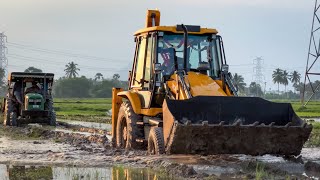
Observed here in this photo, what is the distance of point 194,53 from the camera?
44.0ft

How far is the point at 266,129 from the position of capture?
1111 cm

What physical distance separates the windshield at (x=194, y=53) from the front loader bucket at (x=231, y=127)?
177cm

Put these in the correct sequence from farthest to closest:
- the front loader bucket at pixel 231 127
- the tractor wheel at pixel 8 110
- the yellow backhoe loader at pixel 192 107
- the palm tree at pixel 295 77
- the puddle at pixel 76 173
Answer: the palm tree at pixel 295 77 < the tractor wheel at pixel 8 110 < the yellow backhoe loader at pixel 192 107 < the front loader bucket at pixel 231 127 < the puddle at pixel 76 173

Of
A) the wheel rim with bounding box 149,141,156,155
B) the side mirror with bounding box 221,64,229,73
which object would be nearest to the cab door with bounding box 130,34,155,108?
the wheel rim with bounding box 149,141,156,155

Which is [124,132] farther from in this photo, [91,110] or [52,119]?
[91,110]

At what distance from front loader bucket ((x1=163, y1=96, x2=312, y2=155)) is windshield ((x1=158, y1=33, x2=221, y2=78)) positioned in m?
1.77

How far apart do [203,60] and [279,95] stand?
181589mm

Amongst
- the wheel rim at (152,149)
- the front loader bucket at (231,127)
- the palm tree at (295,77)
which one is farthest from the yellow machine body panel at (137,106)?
the palm tree at (295,77)

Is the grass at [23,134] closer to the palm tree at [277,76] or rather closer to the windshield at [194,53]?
the windshield at [194,53]

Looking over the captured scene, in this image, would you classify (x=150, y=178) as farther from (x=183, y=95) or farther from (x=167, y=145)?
(x=183, y=95)

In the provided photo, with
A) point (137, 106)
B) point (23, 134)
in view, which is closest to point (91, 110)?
point (23, 134)

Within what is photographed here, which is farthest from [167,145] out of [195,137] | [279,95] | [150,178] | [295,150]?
[279,95]

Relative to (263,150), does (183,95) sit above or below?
above

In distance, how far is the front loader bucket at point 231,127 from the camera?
36.0 ft
